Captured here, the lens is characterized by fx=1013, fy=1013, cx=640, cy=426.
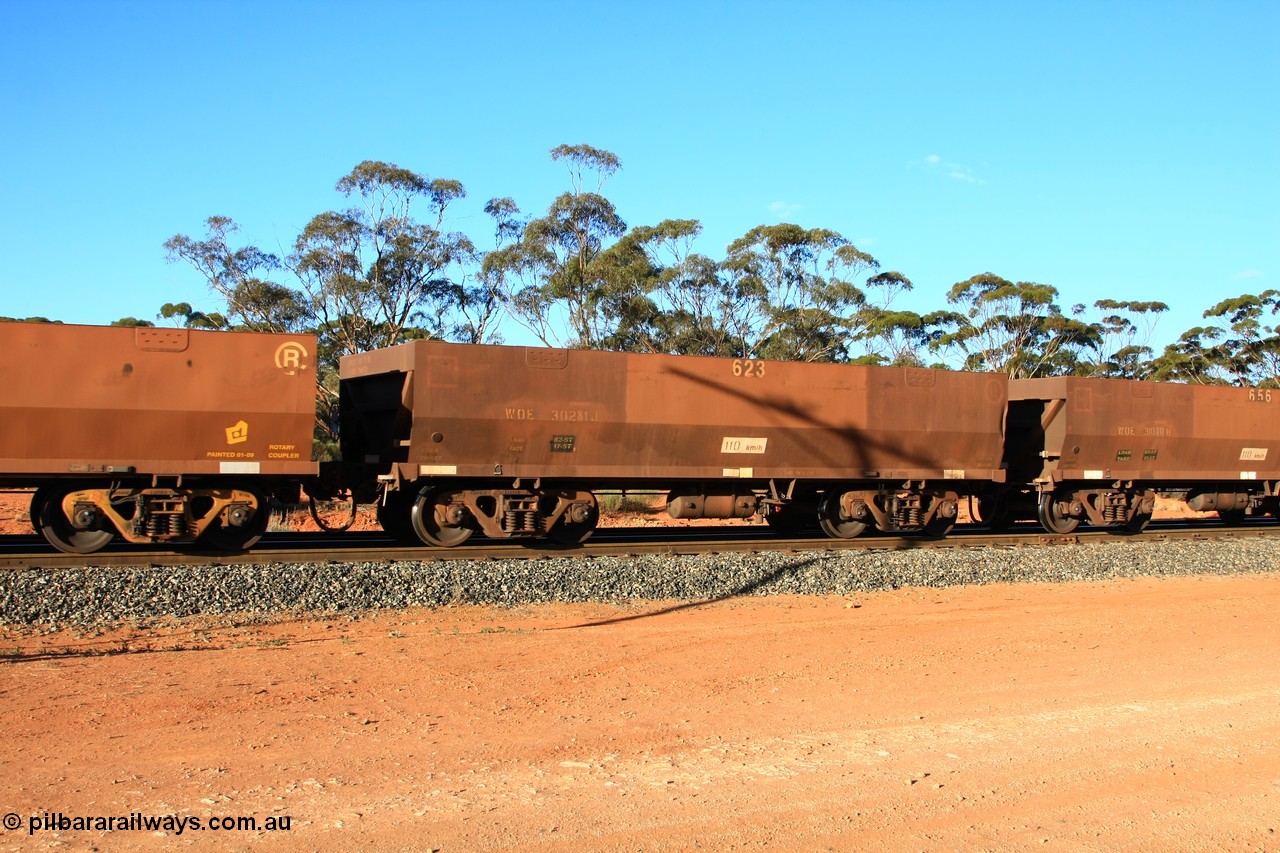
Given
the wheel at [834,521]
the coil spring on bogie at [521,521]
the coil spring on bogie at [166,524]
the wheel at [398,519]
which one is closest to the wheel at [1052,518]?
the wheel at [834,521]

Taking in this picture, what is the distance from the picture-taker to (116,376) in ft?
38.7

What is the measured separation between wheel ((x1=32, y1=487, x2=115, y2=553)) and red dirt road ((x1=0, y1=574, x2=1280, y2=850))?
128 inches

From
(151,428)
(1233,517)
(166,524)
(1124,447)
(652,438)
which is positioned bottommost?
(166,524)

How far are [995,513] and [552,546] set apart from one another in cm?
896

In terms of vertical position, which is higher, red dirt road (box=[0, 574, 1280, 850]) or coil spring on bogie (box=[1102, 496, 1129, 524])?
coil spring on bogie (box=[1102, 496, 1129, 524])

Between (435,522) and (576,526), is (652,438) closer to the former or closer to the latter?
(576,526)

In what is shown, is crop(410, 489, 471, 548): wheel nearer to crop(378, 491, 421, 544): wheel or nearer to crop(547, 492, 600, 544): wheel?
crop(378, 491, 421, 544): wheel

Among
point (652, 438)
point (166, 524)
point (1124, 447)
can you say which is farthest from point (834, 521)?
point (166, 524)

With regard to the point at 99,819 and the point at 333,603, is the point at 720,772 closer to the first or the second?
the point at 99,819

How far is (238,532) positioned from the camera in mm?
12812

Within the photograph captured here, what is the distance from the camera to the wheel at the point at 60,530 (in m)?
12.0

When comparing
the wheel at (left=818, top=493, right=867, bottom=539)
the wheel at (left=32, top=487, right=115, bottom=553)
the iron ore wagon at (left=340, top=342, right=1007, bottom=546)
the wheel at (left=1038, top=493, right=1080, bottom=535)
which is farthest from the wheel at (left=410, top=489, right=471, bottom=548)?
the wheel at (left=1038, top=493, right=1080, bottom=535)

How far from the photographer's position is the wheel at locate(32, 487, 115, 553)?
11953mm

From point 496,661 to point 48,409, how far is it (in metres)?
6.86
